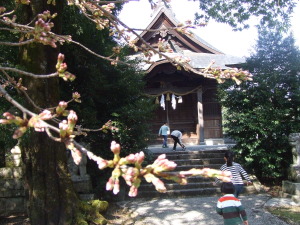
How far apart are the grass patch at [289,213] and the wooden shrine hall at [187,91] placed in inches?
302

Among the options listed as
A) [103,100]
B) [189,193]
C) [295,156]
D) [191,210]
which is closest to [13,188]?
[103,100]

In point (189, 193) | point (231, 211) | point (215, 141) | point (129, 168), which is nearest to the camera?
point (129, 168)

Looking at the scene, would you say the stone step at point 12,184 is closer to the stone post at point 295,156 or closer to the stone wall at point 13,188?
the stone wall at point 13,188

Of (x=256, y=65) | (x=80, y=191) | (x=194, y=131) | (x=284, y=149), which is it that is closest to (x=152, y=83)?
(x=194, y=131)

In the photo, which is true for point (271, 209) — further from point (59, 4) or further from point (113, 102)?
point (59, 4)

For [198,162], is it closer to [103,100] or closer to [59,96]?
[103,100]

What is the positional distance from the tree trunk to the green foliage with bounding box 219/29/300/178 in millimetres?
5436

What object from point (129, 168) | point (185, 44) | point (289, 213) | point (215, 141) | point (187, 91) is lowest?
point (289, 213)

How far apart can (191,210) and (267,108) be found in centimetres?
387

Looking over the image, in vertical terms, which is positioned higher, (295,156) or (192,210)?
(295,156)

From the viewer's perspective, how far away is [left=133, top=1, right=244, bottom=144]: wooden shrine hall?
14070 millimetres

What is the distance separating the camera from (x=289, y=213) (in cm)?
580

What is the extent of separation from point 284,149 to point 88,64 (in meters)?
6.05

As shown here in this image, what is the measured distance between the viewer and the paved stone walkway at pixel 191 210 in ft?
17.9
